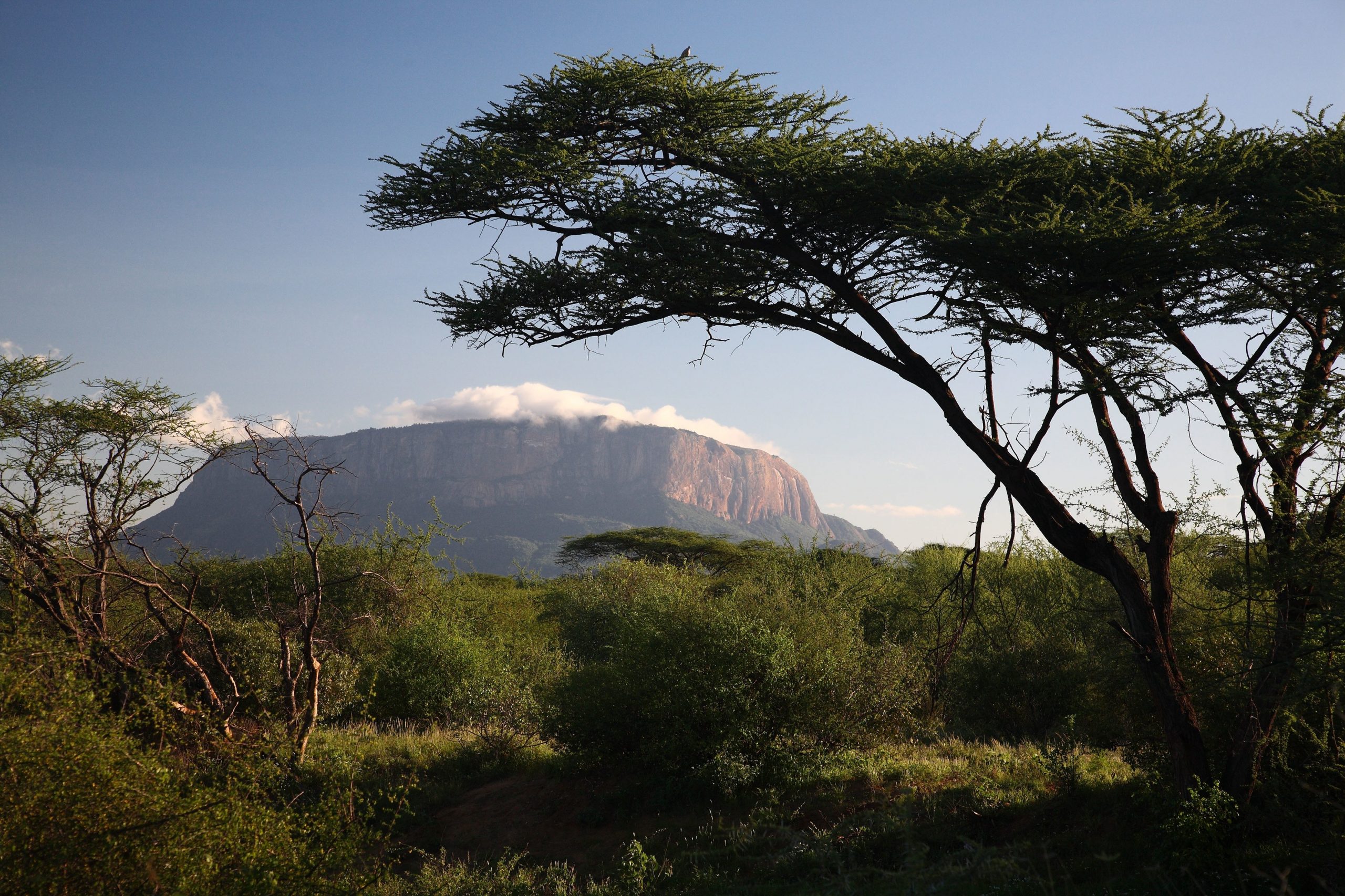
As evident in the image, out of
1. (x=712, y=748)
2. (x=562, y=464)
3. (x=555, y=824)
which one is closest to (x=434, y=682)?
(x=555, y=824)

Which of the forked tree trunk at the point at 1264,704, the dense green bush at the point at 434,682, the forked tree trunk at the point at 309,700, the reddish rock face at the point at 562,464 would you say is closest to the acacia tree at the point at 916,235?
the forked tree trunk at the point at 1264,704

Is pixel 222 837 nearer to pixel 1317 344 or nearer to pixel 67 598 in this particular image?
pixel 67 598

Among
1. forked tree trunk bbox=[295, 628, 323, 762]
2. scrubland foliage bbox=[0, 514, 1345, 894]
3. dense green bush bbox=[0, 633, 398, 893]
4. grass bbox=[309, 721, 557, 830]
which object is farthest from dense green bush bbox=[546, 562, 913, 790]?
dense green bush bbox=[0, 633, 398, 893]

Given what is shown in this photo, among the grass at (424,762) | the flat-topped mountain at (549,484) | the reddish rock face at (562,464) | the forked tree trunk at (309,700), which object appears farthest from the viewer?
the reddish rock face at (562,464)

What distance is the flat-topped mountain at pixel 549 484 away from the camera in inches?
4867

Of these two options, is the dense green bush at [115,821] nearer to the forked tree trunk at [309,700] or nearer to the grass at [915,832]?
the grass at [915,832]

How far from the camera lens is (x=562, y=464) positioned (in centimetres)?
15688

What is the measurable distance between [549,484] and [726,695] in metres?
145

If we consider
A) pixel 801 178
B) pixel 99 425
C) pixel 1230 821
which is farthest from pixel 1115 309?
pixel 99 425

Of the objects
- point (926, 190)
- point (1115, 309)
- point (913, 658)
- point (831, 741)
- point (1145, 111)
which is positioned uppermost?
point (1145, 111)

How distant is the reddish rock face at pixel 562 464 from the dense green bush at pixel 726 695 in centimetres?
13132

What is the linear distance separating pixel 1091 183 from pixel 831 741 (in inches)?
248

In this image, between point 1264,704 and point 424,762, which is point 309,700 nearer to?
point 424,762

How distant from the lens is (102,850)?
12.5 feet
